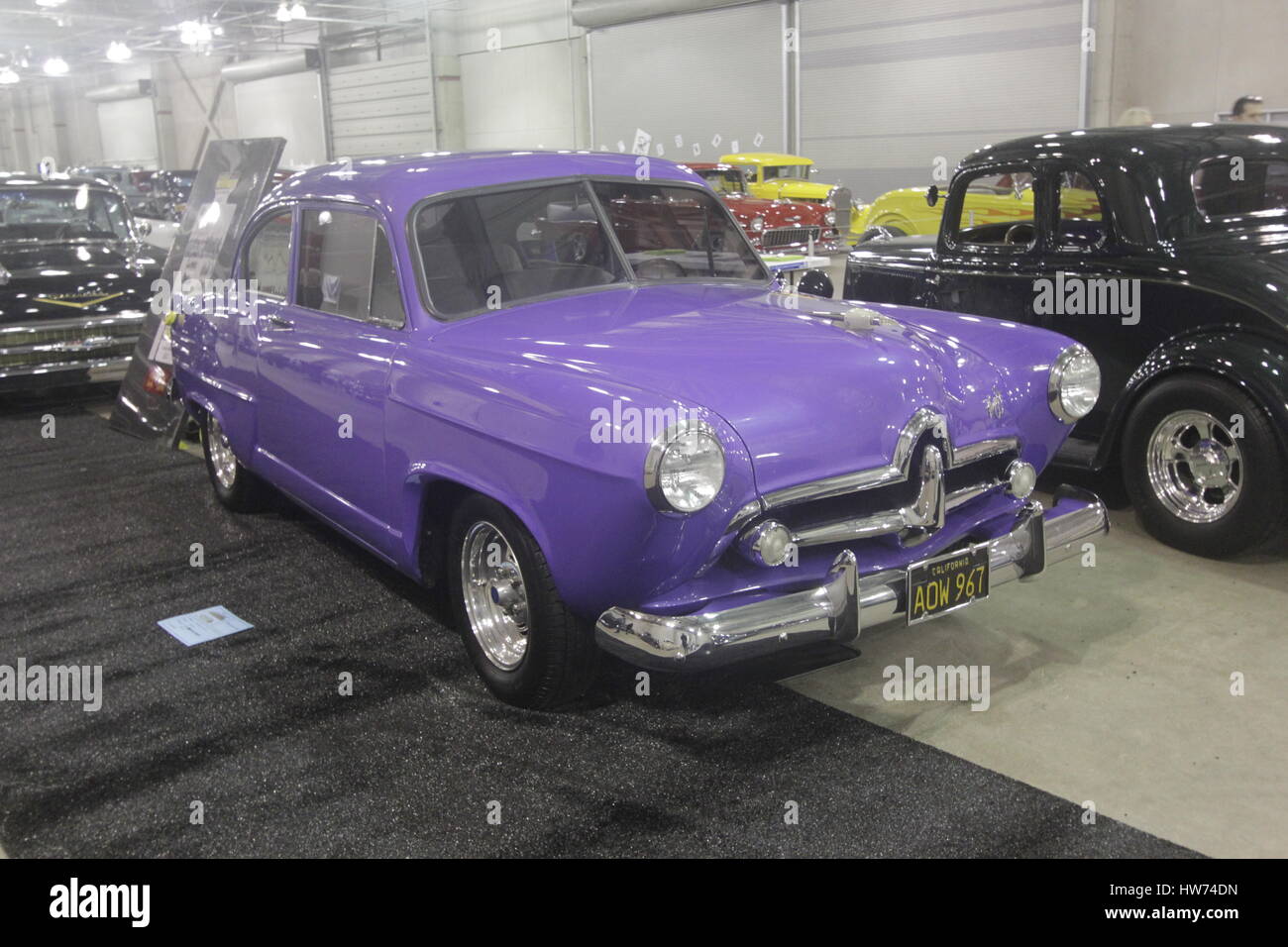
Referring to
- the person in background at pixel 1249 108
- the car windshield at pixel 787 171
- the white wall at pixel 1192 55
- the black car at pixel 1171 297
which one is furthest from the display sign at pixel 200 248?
the white wall at pixel 1192 55

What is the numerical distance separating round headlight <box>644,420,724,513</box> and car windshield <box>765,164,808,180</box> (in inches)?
622

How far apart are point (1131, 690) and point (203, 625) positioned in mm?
3260

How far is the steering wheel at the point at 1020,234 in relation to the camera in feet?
19.0

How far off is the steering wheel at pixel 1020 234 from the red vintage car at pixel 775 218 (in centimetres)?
905

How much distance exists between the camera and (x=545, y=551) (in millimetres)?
3023

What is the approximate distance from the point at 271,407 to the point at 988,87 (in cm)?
1566

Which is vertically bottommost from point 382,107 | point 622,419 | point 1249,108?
point 622,419

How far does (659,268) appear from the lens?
4184 millimetres

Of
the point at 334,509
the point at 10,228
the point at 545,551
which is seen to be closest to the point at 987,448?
the point at 545,551

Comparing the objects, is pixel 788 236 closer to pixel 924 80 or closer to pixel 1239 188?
pixel 924 80

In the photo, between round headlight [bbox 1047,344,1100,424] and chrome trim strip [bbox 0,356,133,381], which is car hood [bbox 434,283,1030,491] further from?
chrome trim strip [bbox 0,356,133,381]

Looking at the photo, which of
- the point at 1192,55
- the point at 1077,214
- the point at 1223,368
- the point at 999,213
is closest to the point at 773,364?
the point at 1223,368

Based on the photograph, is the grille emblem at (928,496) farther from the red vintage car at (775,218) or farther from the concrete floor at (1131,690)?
the red vintage car at (775,218)

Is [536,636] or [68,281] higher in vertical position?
[68,281]
